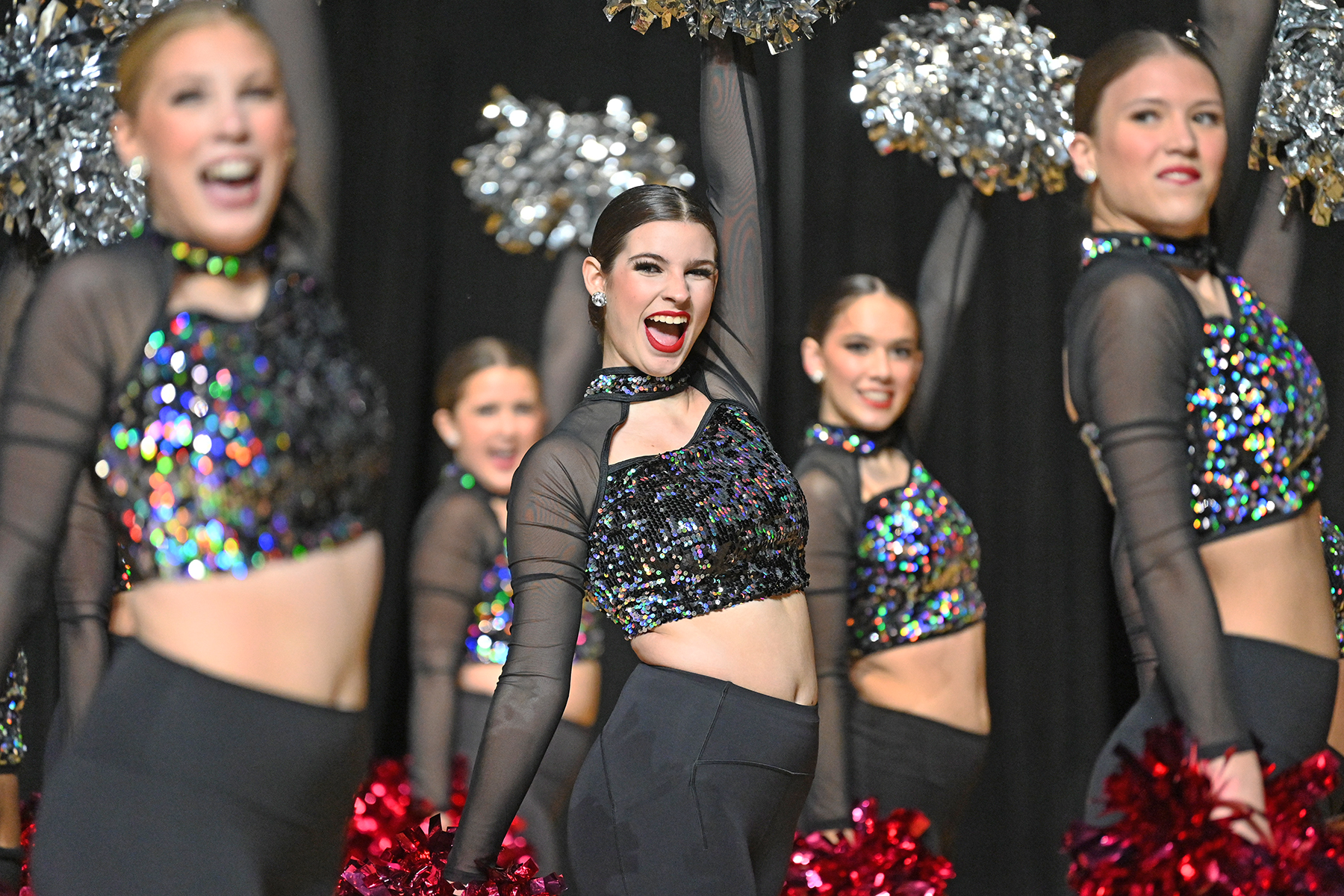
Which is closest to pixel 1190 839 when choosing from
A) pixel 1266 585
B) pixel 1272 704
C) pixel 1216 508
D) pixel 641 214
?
pixel 1272 704

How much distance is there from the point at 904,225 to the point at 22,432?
3.27m

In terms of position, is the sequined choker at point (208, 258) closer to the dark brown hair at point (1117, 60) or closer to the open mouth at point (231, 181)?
the open mouth at point (231, 181)

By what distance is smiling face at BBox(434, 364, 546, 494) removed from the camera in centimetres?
436

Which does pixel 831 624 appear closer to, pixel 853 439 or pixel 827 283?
pixel 853 439

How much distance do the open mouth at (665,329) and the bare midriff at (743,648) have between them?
1.56 feet

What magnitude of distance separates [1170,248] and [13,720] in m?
2.85

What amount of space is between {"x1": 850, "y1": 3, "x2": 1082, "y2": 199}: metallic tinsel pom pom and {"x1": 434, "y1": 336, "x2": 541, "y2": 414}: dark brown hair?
1362 millimetres

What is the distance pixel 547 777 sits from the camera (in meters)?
4.09

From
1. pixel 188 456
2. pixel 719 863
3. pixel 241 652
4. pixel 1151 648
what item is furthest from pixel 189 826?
pixel 1151 648

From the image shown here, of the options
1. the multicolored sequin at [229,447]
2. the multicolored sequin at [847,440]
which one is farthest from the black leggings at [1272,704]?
the multicolored sequin at [229,447]

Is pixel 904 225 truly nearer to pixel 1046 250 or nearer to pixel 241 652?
pixel 1046 250

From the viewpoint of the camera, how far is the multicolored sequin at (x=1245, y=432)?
2.86 m

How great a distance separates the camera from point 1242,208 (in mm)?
4250

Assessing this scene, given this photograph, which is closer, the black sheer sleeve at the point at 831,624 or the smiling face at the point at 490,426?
the black sheer sleeve at the point at 831,624
